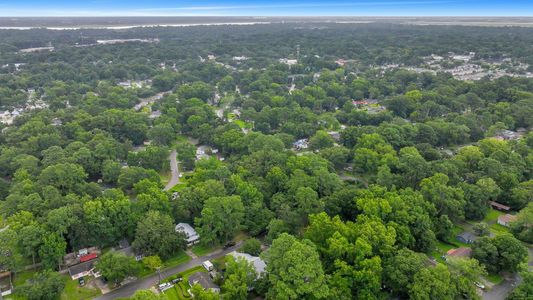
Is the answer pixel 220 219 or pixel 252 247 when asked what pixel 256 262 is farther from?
pixel 220 219

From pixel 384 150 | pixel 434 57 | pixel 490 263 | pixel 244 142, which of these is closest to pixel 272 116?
pixel 244 142

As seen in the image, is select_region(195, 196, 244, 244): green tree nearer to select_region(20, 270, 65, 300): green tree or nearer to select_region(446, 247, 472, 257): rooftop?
select_region(20, 270, 65, 300): green tree

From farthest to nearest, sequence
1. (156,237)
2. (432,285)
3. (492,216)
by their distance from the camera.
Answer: (492,216) < (156,237) < (432,285)

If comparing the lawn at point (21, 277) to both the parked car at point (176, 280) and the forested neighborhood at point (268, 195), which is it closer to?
the forested neighborhood at point (268, 195)

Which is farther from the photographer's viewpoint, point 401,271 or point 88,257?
point 88,257

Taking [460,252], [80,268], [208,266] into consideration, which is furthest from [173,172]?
[460,252]

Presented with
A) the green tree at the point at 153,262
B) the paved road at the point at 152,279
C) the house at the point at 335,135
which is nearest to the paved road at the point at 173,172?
the paved road at the point at 152,279

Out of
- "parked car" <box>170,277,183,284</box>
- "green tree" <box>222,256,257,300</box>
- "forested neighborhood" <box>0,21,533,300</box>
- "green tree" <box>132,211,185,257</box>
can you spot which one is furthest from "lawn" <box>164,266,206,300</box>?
"green tree" <box>222,256,257,300</box>
